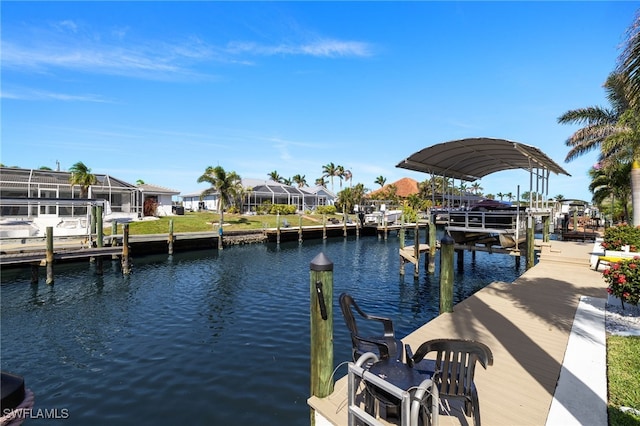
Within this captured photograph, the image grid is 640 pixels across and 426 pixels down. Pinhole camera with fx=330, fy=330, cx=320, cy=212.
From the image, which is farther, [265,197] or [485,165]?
[265,197]

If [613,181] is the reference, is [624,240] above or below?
below

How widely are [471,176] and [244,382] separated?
737 inches

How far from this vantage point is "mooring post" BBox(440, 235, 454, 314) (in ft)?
28.6

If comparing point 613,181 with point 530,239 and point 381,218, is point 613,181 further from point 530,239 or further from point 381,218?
point 381,218

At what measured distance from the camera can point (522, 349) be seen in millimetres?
6211

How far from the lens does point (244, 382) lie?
315 inches

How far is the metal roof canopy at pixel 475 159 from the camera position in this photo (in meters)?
14.7

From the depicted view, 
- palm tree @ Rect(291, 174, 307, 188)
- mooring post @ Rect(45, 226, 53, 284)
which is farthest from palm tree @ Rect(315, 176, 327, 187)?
mooring post @ Rect(45, 226, 53, 284)

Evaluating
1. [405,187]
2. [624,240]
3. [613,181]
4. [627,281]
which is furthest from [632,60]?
[405,187]

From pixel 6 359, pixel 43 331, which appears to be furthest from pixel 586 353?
pixel 43 331

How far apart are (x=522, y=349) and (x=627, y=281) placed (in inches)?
140

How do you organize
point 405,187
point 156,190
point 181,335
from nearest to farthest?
point 181,335 → point 156,190 → point 405,187

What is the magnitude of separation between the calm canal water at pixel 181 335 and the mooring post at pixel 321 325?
7.50 feet

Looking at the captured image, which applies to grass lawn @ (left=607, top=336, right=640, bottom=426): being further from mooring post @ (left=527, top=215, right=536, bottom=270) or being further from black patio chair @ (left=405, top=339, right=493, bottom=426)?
mooring post @ (left=527, top=215, right=536, bottom=270)
